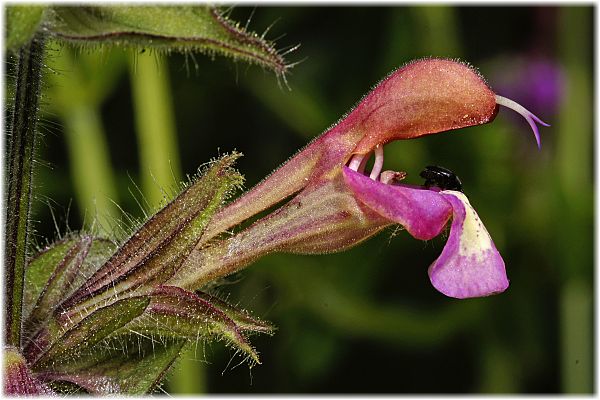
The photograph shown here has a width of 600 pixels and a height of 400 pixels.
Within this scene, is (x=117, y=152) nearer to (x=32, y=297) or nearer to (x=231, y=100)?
(x=231, y=100)

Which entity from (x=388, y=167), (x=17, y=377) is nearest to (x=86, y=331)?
(x=17, y=377)

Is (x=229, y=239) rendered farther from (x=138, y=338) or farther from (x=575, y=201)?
(x=575, y=201)

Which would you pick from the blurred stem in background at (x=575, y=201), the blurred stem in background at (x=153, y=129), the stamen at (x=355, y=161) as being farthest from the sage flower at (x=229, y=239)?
the blurred stem in background at (x=575, y=201)

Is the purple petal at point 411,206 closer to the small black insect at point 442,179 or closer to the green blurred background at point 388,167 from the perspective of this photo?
the small black insect at point 442,179

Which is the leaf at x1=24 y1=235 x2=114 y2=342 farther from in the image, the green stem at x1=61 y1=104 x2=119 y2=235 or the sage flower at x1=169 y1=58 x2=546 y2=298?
the green stem at x1=61 y1=104 x2=119 y2=235

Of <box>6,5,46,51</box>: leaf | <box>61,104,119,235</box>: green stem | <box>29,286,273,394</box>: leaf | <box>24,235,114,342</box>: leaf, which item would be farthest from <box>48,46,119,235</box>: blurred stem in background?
<box>6,5,46,51</box>: leaf

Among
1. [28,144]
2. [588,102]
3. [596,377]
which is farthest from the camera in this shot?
[588,102]

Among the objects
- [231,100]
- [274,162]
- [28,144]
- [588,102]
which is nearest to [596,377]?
[588,102]

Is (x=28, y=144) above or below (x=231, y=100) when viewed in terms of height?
below
